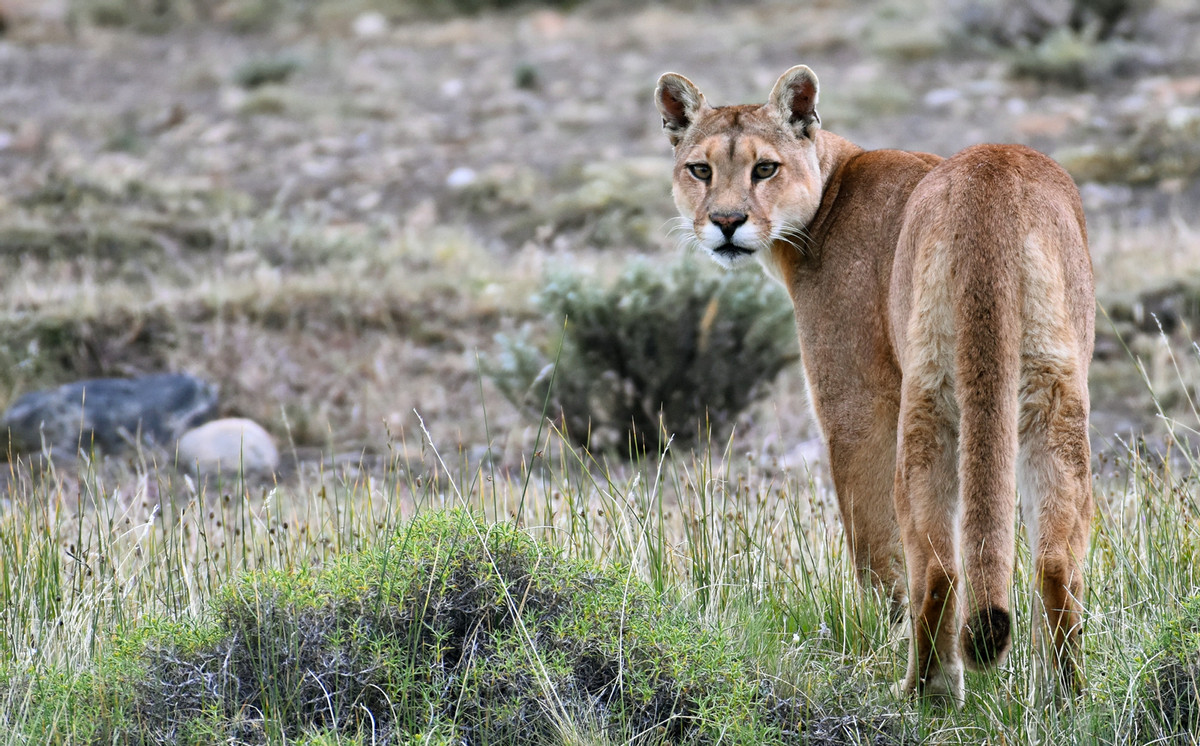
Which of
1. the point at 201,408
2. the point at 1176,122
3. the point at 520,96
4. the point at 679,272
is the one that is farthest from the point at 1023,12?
the point at 201,408

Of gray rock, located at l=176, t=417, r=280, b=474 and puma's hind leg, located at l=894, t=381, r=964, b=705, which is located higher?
puma's hind leg, located at l=894, t=381, r=964, b=705

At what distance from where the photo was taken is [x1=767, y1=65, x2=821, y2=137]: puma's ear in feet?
15.1

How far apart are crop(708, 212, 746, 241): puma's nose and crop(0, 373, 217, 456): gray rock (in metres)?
4.25

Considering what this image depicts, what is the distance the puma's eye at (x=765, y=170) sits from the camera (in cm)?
449

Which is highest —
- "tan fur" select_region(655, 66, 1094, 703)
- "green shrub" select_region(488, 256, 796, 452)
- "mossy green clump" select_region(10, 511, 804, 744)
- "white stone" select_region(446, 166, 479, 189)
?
"tan fur" select_region(655, 66, 1094, 703)

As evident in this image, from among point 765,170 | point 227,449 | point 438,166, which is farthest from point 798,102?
point 438,166

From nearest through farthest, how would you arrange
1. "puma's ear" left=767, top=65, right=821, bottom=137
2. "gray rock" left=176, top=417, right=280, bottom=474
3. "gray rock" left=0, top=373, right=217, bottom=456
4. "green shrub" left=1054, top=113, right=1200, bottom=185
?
"puma's ear" left=767, top=65, right=821, bottom=137 → "gray rock" left=176, top=417, right=280, bottom=474 → "gray rock" left=0, top=373, right=217, bottom=456 → "green shrub" left=1054, top=113, right=1200, bottom=185

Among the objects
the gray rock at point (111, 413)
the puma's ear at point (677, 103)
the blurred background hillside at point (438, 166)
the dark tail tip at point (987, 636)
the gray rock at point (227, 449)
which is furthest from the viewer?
the blurred background hillside at point (438, 166)

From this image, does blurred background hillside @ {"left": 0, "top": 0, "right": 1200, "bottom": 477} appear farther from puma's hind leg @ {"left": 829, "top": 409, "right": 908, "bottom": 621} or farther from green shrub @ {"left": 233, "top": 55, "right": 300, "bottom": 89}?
puma's hind leg @ {"left": 829, "top": 409, "right": 908, "bottom": 621}

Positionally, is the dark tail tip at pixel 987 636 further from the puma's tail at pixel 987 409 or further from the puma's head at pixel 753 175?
the puma's head at pixel 753 175

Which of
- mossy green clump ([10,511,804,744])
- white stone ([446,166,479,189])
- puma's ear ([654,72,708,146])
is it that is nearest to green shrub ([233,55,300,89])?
white stone ([446,166,479,189])

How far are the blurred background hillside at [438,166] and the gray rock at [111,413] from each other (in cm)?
34

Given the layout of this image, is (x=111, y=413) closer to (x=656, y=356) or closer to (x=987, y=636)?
(x=656, y=356)

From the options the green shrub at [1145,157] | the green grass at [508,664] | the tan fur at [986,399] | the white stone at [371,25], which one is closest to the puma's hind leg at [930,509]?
the tan fur at [986,399]
